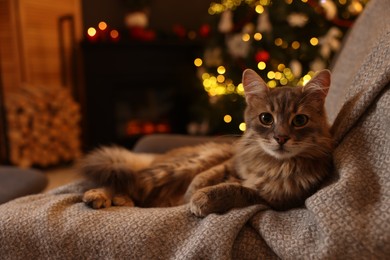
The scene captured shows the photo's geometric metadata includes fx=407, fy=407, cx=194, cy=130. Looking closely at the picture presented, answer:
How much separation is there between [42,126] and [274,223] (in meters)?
3.00

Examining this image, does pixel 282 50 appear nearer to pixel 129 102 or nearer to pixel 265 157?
pixel 129 102

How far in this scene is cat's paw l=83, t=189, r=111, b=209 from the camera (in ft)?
3.65

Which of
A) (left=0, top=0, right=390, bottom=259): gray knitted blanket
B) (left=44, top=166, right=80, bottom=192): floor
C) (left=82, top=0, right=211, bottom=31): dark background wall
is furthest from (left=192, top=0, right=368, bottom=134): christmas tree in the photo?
(left=0, top=0, right=390, bottom=259): gray knitted blanket

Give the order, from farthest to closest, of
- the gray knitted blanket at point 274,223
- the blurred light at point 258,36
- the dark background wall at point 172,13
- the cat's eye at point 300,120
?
the dark background wall at point 172,13 → the blurred light at point 258,36 → the cat's eye at point 300,120 → the gray knitted blanket at point 274,223

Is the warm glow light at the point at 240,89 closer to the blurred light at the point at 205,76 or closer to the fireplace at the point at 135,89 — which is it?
the blurred light at the point at 205,76

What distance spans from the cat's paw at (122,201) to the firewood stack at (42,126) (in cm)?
239

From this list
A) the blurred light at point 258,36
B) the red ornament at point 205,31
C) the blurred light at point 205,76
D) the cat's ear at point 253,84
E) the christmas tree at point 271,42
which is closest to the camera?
the cat's ear at point 253,84

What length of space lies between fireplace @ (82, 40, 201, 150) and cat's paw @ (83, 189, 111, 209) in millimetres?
2707

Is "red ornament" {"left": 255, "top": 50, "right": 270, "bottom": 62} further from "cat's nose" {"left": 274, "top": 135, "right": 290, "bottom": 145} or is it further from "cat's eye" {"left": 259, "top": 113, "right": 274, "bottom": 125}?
"cat's nose" {"left": 274, "top": 135, "right": 290, "bottom": 145}

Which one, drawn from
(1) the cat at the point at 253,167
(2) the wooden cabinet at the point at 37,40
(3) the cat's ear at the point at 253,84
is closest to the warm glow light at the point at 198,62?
(2) the wooden cabinet at the point at 37,40

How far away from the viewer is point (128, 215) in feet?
3.28

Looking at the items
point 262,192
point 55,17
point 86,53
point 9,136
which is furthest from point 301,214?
point 55,17

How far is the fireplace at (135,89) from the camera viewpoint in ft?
12.7

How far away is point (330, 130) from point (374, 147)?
246mm
